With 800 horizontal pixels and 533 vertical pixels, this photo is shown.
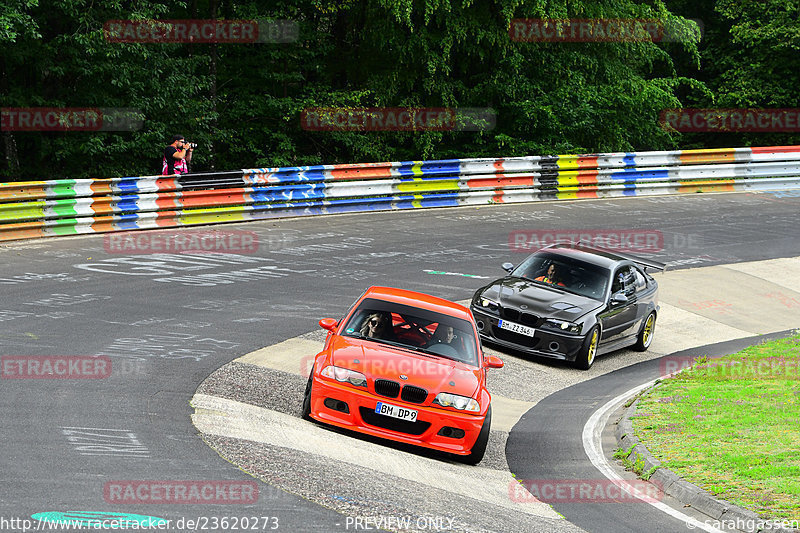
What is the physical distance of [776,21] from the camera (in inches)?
1478

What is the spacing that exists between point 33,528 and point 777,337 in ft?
47.1

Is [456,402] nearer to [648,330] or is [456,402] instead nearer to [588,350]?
[588,350]

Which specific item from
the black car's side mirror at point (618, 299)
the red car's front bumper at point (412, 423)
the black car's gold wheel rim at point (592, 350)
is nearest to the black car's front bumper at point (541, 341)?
the black car's gold wheel rim at point (592, 350)

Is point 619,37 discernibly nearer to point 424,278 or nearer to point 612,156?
point 612,156

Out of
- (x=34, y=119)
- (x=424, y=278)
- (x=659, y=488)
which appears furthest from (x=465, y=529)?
(x=34, y=119)

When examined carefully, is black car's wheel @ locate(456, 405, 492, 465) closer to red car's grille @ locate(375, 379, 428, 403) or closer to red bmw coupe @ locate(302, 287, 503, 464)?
red bmw coupe @ locate(302, 287, 503, 464)

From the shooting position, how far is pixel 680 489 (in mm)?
9594

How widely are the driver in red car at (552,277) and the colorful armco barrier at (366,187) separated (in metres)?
8.37

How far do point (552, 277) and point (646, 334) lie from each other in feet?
7.02

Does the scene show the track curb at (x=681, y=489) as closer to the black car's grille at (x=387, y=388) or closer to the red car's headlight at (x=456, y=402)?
the red car's headlight at (x=456, y=402)

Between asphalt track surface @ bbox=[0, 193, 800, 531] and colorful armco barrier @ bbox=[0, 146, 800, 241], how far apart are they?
1.70 ft

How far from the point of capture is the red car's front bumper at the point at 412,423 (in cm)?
998

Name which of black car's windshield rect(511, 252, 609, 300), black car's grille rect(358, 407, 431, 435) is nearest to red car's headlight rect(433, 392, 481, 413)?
black car's grille rect(358, 407, 431, 435)

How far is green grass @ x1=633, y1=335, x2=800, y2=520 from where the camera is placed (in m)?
9.36
